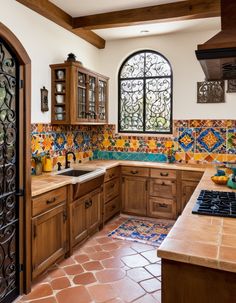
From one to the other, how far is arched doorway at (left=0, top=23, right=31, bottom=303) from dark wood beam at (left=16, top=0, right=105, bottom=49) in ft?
3.79

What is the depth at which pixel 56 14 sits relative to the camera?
3.70 metres

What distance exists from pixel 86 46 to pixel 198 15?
1958mm

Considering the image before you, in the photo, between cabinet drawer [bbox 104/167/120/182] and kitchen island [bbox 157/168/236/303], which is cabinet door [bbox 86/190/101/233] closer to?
cabinet drawer [bbox 104/167/120/182]

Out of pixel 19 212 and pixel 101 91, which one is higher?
pixel 101 91

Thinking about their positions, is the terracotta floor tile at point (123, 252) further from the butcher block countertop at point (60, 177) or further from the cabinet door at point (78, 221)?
the butcher block countertop at point (60, 177)

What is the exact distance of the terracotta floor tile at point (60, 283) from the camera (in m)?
2.79

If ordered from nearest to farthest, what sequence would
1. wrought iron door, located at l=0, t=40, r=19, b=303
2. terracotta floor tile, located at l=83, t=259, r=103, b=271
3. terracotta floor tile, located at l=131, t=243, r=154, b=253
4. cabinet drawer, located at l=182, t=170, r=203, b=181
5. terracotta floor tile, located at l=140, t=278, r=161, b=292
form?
wrought iron door, located at l=0, t=40, r=19, b=303
terracotta floor tile, located at l=140, t=278, r=161, b=292
terracotta floor tile, located at l=83, t=259, r=103, b=271
terracotta floor tile, located at l=131, t=243, r=154, b=253
cabinet drawer, located at l=182, t=170, r=203, b=181

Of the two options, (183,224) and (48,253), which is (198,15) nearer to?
(183,224)

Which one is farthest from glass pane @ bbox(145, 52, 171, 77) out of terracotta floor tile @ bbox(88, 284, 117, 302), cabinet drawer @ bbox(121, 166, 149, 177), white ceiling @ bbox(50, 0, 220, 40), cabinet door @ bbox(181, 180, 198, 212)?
terracotta floor tile @ bbox(88, 284, 117, 302)

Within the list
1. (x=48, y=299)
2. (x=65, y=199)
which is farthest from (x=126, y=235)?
(x=48, y=299)

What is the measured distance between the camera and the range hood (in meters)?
1.77

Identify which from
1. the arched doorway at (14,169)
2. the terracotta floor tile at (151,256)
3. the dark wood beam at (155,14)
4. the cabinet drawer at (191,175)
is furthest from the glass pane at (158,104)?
the arched doorway at (14,169)

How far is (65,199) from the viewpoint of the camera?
10.7 feet

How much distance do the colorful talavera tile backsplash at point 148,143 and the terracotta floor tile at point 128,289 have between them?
190cm
